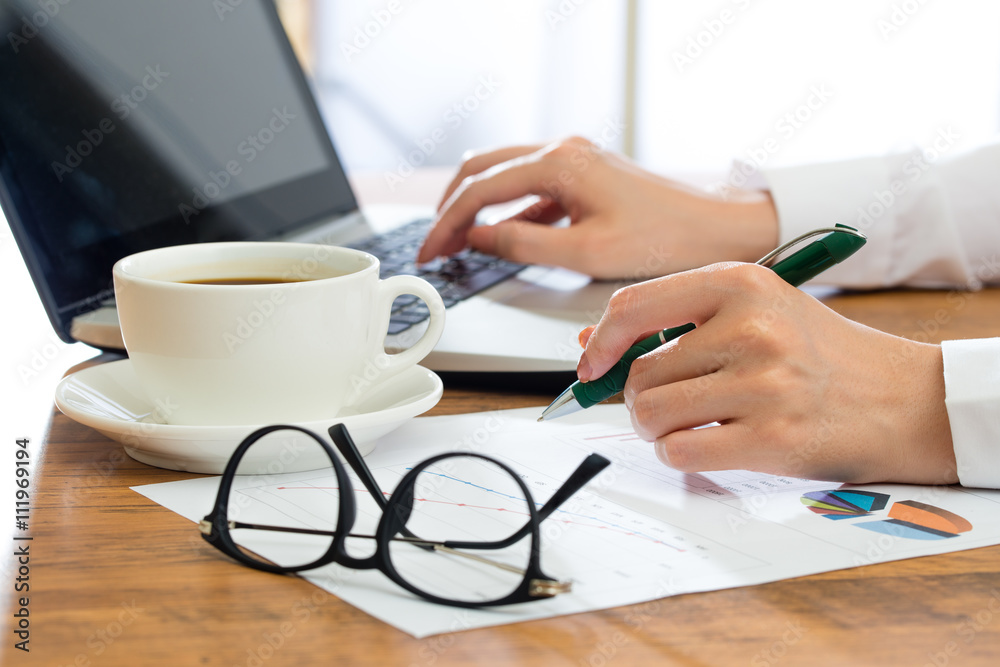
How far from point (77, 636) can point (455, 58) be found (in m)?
3.90

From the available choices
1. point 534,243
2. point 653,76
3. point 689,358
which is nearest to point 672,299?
point 689,358

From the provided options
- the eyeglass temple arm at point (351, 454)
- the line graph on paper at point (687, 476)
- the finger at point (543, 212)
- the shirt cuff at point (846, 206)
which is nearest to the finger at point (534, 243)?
the finger at point (543, 212)

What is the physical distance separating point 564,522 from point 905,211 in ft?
2.42

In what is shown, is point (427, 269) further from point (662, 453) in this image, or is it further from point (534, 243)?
point (662, 453)

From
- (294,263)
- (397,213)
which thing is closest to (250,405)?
(294,263)

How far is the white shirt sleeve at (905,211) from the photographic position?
0.98m

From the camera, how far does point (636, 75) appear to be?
13.1ft

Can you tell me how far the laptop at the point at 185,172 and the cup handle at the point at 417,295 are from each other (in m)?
0.08

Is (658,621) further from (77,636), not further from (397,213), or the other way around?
(397,213)

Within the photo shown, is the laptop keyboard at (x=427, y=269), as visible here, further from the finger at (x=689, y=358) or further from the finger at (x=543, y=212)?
the finger at (x=689, y=358)

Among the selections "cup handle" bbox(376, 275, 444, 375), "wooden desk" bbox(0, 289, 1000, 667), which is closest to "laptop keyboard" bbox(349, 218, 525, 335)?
"cup handle" bbox(376, 275, 444, 375)

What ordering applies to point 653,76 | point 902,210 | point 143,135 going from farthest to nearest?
point 653,76 → point 902,210 → point 143,135

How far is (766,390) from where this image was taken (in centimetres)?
49

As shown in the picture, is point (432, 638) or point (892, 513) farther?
point (892, 513)
